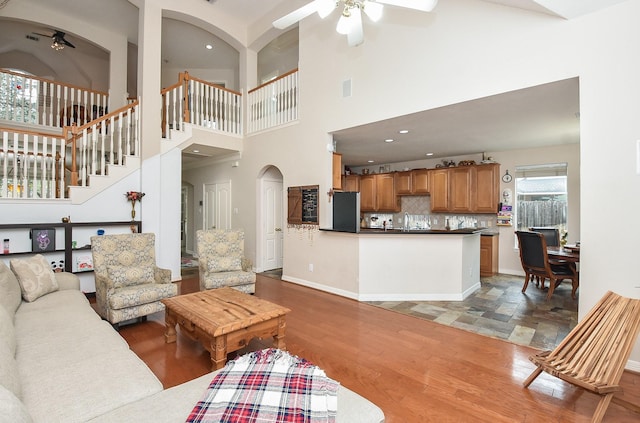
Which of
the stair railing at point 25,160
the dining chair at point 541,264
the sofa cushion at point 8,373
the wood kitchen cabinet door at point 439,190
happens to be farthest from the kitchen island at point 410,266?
the stair railing at point 25,160

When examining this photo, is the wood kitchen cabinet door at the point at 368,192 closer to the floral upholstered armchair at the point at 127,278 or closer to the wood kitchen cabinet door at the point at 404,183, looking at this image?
the wood kitchen cabinet door at the point at 404,183

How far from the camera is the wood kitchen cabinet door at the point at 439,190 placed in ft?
21.9

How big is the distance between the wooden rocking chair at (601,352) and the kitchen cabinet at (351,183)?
631 cm

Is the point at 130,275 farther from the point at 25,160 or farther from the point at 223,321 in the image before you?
the point at 25,160

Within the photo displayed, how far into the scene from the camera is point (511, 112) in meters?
3.80

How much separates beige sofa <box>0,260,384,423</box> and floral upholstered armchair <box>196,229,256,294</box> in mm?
1941

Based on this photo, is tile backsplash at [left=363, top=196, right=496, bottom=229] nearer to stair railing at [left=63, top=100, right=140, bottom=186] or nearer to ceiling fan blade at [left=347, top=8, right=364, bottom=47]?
ceiling fan blade at [left=347, top=8, right=364, bottom=47]

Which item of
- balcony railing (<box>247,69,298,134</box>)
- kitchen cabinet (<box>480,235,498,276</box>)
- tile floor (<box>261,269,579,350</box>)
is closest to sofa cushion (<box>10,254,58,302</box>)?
tile floor (<box>261,269,579,350</box>)

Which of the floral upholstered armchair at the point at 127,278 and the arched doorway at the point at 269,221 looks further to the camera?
the arched doorway at the point at 269,221

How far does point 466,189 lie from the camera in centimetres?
640

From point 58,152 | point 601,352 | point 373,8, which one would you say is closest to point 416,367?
point 601,352

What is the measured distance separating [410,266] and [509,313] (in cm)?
137

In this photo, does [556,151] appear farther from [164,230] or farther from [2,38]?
[2,38]

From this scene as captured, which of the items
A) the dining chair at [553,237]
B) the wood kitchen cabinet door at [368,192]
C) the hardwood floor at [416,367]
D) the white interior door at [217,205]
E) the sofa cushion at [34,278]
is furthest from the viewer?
the wood kitchen cabinet door at [368,192]
